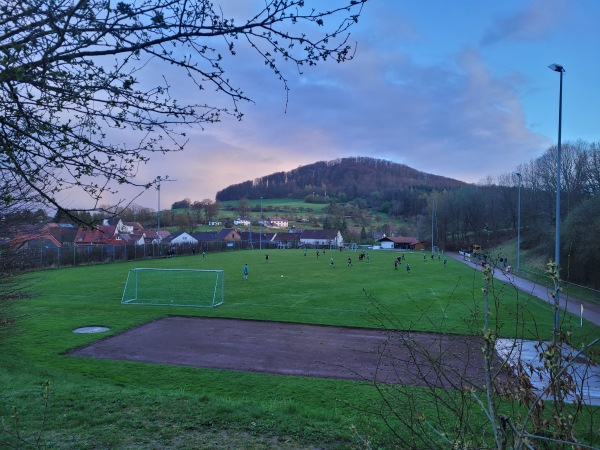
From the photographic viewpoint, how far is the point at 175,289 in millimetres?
28688

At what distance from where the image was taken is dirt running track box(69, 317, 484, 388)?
11.5 metres

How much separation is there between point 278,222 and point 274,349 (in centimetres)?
12374

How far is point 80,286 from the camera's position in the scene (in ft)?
93.0

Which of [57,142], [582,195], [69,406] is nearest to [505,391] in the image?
[57,142]

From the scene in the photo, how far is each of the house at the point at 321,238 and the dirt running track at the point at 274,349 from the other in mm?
90994

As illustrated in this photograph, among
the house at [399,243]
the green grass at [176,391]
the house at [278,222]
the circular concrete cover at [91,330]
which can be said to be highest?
the house at [278,222]

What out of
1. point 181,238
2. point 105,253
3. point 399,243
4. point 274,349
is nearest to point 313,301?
point 274,349

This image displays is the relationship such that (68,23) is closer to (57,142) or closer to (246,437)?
(57,142)

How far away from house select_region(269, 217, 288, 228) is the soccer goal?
9808 cm

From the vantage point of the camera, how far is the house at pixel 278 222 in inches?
5359

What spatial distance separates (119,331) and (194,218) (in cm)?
9928

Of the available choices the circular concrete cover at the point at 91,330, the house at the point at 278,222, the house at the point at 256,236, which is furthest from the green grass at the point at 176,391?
the house at the point at 278,222

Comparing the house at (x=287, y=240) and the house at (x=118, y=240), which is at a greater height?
the house at (x=118, y=240)

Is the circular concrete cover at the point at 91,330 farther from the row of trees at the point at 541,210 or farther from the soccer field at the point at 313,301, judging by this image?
the row of trees at the point at 541,210
